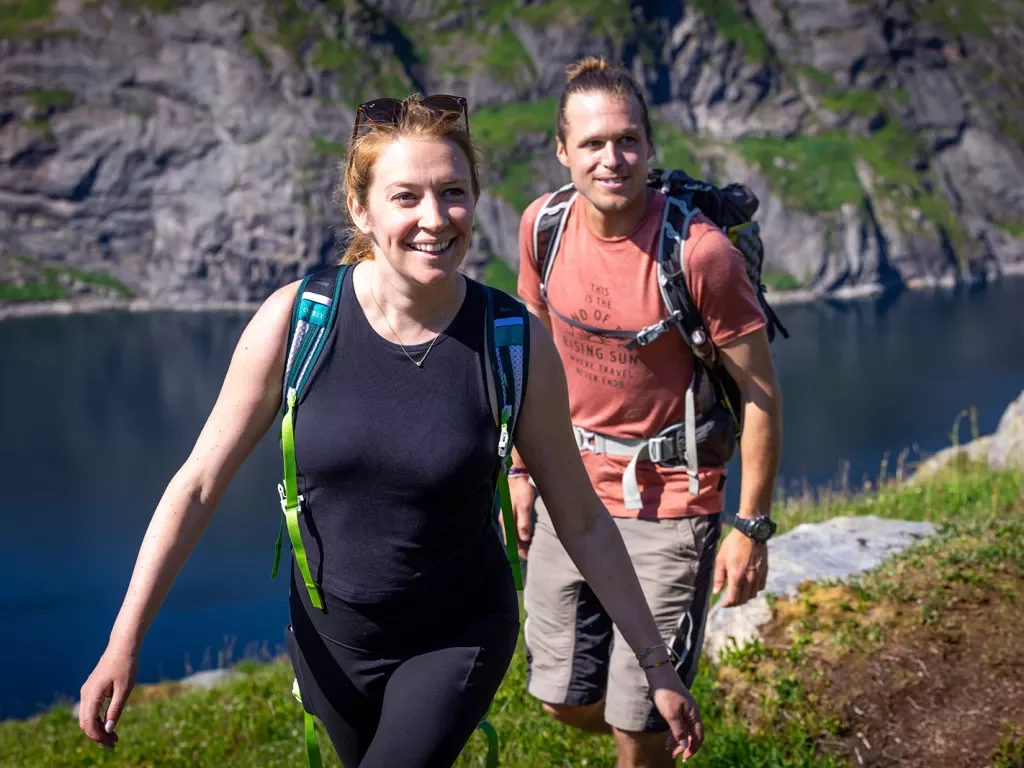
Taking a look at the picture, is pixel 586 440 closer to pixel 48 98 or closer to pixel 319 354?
pixel 319 354

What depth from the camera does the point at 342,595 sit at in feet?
10.1

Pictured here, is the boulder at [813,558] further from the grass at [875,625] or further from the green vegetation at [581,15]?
the green vegetation at [581,15]

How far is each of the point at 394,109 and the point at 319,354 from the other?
29.0 inches

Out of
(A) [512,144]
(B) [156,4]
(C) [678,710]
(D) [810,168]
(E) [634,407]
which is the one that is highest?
(B) [156,4]

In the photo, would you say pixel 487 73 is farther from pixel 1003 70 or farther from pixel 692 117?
pixel 1003 70

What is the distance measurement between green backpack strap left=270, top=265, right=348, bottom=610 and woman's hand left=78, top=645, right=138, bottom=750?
0.54 m

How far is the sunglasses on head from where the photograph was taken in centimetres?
306

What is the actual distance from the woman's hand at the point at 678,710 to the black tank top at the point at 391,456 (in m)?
0.74

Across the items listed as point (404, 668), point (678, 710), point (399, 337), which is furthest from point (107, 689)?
point (678, 710)

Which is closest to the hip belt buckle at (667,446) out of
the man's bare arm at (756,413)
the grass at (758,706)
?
the man's bare arm at (756,413)

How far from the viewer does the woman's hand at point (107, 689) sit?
279 centimetres

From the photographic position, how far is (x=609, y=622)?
475cm

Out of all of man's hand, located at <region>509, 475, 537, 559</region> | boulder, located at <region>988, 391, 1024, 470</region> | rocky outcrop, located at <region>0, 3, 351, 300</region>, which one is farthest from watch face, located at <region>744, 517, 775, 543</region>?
rocky outcrop, located at <region>0, 3, 351, 300</region>

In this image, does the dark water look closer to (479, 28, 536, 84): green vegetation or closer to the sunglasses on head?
the sunglasses on head
